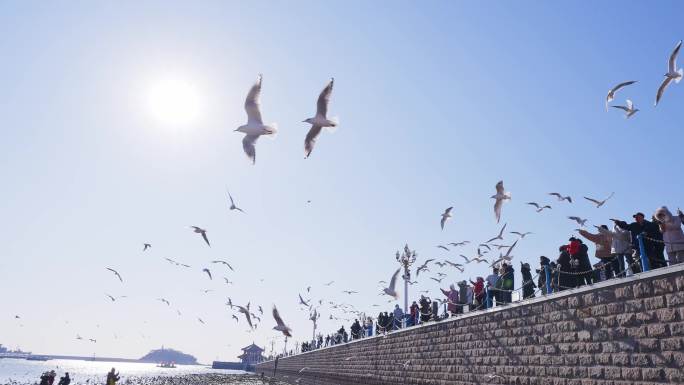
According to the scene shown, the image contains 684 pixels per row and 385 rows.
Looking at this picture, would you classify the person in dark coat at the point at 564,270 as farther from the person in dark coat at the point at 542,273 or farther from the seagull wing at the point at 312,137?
the seagull wing at the point at 312,137

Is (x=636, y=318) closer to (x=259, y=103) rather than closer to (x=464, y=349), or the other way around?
(x=464, y=349)

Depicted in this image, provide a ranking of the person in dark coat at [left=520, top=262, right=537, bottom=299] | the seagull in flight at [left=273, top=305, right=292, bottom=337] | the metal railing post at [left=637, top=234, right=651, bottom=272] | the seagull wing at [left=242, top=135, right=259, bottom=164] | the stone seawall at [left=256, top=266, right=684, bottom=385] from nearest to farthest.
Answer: the stone seawall at [left=256, top=266, right=684, bottom=385], the metal railing post at [left=637, top=234, right=651, bottom=272], the seagull wing at [left=242, top=135, right=259, bottom=164], the seagull in flight at [left=273, top=305, right=292, bottom=337], the person in dark coat at [left=520, top=262, right=537, bottom=299]

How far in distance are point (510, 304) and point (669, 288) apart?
461 centimetres

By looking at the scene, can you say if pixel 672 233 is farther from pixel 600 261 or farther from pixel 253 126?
pixel 253 126

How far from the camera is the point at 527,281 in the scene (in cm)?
1123

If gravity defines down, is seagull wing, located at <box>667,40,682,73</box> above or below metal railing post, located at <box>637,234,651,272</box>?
above

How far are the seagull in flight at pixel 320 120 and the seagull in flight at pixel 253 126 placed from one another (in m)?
0.80

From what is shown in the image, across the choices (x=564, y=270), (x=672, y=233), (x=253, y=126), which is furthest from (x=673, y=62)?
(x=253, y=126)

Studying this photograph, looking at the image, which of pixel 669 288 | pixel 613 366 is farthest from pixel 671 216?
pixel 613 366

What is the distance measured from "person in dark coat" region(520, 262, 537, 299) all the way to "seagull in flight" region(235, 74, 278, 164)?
276 inches

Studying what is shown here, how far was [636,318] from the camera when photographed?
7770 millimetres

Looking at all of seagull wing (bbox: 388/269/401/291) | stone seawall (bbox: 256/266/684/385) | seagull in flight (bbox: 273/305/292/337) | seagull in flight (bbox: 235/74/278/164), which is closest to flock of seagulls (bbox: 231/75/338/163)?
seagull in flight (bbox: 235/74/278/164)

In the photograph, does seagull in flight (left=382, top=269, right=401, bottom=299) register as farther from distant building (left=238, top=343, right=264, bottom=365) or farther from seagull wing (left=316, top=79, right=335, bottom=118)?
distant building (left=238, top=343, right=264, bottom=365)

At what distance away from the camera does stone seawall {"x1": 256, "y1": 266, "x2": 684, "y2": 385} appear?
7.23 m
